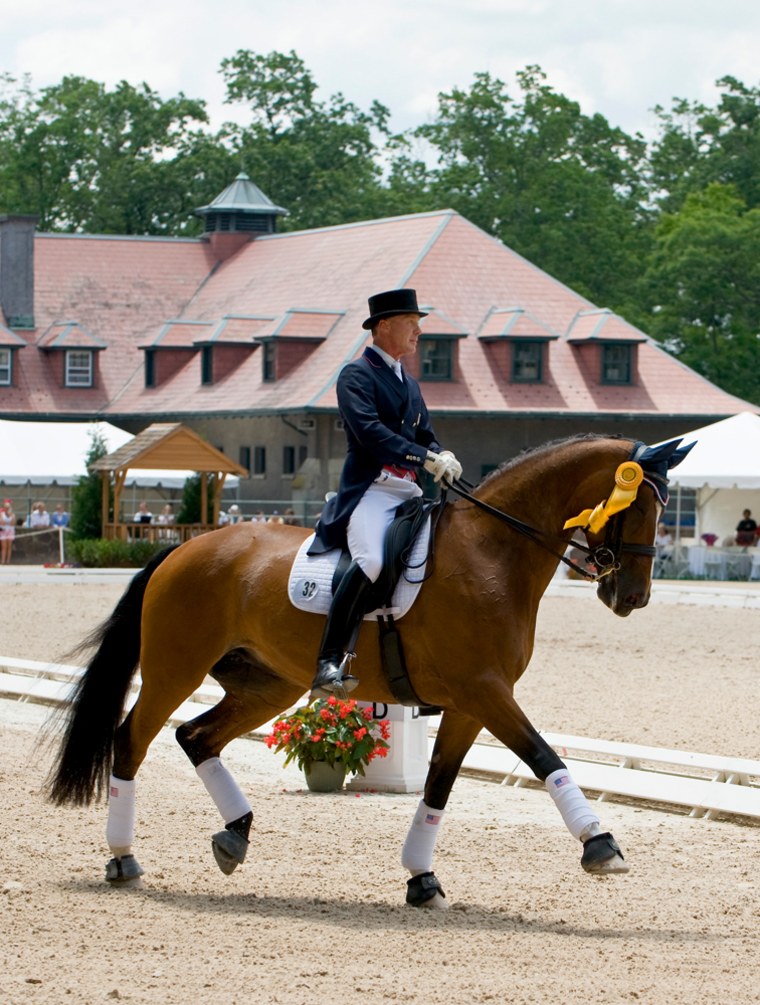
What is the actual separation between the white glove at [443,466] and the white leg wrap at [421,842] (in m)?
1.43

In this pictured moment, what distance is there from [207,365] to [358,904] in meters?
42.4

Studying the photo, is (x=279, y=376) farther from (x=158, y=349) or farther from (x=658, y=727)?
(x=658, y=727)

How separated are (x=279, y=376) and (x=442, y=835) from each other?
37.9m

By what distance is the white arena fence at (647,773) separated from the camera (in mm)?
9758

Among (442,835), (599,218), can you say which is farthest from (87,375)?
(442,835)

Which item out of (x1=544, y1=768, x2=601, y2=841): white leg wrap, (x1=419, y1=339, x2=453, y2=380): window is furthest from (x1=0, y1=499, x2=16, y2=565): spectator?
(x1=544, y1=768, x2=601, y2=841): white leg wrap

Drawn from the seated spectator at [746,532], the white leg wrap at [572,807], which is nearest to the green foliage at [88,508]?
the seated spectator at [746,532]

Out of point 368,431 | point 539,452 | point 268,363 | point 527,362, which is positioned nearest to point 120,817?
point 368,431

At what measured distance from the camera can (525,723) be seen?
23.5 feet

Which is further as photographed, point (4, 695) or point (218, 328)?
point (218, 328)

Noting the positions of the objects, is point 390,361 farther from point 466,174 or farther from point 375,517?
point 466,174

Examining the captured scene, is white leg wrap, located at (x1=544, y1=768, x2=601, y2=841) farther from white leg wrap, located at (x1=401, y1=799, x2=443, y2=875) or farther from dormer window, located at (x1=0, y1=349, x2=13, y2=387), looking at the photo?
dormer window, located at (x1=0, y1=349, x2=13, y2=387)

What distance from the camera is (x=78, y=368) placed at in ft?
170

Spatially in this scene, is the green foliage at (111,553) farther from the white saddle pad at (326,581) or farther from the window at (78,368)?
the white saddle pad at (326,581)
